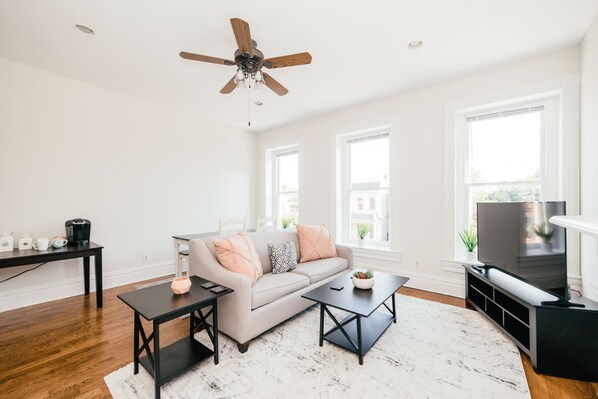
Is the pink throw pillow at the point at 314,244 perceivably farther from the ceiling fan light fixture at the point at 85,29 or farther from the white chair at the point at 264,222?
the ceiling fan light fixture at the point at 85,29

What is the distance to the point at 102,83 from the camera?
3486 millimetres

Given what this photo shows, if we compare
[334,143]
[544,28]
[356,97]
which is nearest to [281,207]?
[334,143]

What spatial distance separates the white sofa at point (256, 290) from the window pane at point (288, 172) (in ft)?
8.04

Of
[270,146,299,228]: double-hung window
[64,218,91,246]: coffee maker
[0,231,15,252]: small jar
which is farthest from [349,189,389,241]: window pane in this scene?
[0,231,15,252]: small jar

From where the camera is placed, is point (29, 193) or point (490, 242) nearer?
point (490, 242)

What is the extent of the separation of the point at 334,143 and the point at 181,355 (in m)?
3.68

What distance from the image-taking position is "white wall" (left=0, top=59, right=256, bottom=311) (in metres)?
3.05

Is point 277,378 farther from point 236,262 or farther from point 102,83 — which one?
point 102,83

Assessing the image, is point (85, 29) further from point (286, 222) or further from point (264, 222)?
point (286, 222)

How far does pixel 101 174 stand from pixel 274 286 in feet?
10.1

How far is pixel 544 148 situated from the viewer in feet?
9.63

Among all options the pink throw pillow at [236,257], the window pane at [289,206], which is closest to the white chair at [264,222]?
the window pane at [289,206]

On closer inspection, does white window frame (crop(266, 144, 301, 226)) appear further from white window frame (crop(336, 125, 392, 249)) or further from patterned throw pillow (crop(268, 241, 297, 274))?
patterned throw pillow (crop(268, 241, 297, 274))

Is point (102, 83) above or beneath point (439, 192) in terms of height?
above
